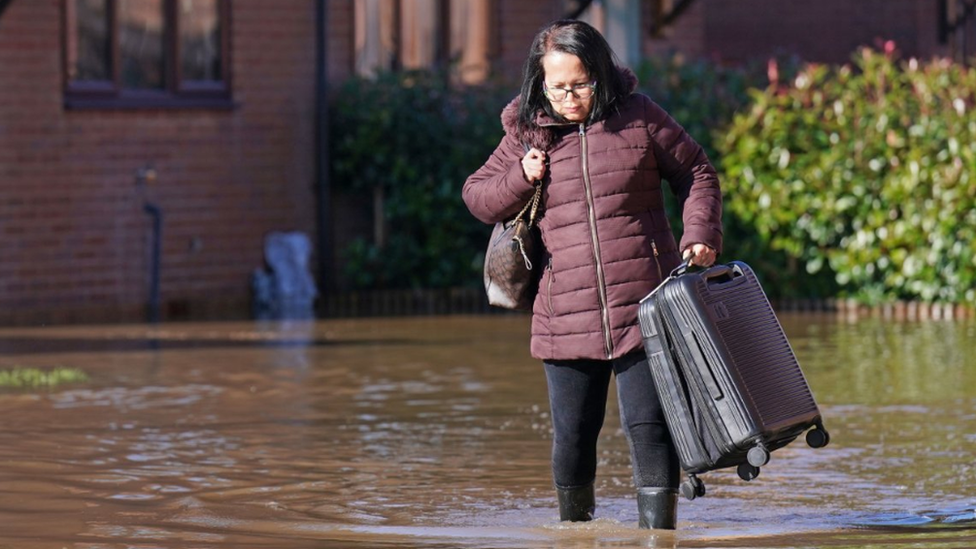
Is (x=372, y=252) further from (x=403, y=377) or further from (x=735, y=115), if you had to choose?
(x=403, y=377)

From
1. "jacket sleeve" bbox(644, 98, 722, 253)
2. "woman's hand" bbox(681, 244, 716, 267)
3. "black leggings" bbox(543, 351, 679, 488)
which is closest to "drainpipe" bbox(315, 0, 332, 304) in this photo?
"black leggings" bbox(543, 351, 679, 488)

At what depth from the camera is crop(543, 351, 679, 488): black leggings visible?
19.7ft

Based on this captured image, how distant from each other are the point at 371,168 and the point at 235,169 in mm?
1061

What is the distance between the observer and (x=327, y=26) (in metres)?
16.0

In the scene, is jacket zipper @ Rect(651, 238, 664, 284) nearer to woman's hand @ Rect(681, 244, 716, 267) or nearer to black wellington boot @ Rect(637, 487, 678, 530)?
woman's hand @ Rect(681, 244, 716, 267)

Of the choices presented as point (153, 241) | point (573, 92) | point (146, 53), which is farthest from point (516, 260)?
point (146, 53)

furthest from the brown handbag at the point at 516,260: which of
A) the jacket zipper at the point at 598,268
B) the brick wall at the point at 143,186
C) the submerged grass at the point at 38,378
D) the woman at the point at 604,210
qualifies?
the brick wall at the point at 143,186

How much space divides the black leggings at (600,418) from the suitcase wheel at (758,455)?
37 centimetres

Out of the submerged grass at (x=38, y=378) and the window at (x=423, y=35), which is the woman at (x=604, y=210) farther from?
the window at (x=423, y=35)

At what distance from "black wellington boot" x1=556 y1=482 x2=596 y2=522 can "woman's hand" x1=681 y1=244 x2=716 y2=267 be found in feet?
2.81

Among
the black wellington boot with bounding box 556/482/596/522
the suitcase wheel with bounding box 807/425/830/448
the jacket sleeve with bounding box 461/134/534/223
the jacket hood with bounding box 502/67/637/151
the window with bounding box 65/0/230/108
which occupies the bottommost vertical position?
the black wellington boot with bounding box 556/482/596/522

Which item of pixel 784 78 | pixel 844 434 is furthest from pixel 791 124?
pixel 844 434

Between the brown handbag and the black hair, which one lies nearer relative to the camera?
the black hair

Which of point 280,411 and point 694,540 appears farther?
point 280,411
